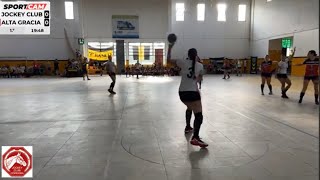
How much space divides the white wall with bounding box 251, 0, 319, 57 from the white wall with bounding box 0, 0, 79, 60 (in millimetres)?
19689

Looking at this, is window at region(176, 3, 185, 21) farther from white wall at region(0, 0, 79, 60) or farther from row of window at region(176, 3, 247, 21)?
white wall at region(0, 0, 79, 60)

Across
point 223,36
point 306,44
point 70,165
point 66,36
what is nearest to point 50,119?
point 70,165

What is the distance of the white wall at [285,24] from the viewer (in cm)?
2287

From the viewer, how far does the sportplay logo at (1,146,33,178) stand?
13.0 ft

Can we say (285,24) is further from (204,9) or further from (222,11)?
(204,9)

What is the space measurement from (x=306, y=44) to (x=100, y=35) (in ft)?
68.5

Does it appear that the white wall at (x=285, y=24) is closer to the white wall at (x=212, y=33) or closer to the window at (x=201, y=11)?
the white wall at (x=212, y=33)

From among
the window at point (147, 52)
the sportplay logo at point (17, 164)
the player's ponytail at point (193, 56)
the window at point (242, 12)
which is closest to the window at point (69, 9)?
the window at point (147, 52)

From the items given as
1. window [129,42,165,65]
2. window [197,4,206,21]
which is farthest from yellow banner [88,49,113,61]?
window [197,4,206,21]

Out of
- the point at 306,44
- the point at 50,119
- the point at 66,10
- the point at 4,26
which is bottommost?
the point at 50,119

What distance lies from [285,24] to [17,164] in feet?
89.3

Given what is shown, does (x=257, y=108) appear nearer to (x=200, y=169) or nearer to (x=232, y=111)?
(x=232, y=111)

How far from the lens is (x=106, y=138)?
5.81 meters

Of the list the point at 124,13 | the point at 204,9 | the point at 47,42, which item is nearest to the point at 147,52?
the point at 124,13
